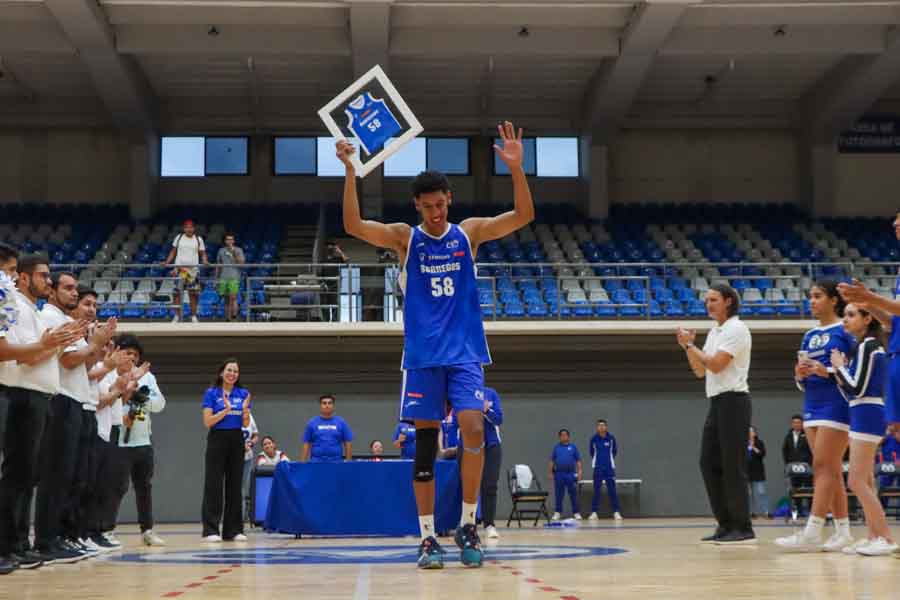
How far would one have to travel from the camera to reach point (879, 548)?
708 centimetres

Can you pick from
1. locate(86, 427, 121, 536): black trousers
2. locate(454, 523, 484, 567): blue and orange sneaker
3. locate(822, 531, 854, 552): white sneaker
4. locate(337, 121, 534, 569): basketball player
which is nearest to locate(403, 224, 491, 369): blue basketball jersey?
locate(337, 121, 534, 569): basketball player

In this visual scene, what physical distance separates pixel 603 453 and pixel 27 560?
13.9 m

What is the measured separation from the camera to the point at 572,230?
82.6 ft

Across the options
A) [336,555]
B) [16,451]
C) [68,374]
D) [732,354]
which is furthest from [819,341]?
[16,451]

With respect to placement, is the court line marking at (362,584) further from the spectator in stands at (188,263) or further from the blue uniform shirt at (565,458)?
the spectator in stands at (188,263)

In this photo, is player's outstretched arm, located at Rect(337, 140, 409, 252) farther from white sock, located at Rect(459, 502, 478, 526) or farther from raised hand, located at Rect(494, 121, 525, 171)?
white sock, located at Rect(459, 502, 478, 526)

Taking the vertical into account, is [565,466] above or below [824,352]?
below

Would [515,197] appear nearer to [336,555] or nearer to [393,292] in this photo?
[336,555]

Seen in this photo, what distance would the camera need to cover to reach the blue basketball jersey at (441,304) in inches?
251

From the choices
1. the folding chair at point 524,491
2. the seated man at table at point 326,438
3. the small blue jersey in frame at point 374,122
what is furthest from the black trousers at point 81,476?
the folding chair at point 524,491

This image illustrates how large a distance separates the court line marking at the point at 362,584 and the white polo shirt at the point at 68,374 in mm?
2292

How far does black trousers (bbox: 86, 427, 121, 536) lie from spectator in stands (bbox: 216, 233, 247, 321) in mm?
9164

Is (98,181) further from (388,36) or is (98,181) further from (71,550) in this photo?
A: (71,550)

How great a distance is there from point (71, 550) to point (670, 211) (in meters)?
20.7
